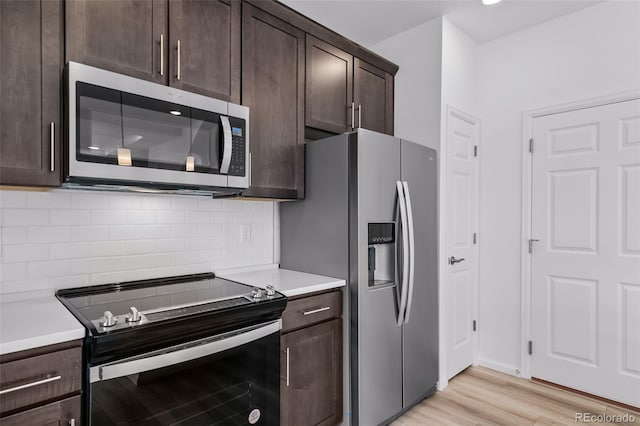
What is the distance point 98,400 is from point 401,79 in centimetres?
292

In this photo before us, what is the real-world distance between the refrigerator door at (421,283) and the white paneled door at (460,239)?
228 mm

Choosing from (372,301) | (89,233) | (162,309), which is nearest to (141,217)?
(89,233)

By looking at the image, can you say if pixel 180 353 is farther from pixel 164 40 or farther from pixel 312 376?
pixel 164 40

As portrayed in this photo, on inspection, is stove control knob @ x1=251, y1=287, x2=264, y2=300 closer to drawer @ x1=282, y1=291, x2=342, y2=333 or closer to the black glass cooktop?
the black glass cooktop

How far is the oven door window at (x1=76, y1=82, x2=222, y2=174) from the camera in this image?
58.5 inches

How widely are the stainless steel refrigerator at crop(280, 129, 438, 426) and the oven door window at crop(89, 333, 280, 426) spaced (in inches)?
22.2

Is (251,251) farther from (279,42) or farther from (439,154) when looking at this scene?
(439,154)

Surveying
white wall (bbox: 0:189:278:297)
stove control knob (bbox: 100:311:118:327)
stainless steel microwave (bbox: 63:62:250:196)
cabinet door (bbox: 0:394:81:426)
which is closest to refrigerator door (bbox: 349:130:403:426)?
stainless steel microwave (bbox: 63:62:250:196)

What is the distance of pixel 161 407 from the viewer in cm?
144

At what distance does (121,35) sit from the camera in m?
1.63

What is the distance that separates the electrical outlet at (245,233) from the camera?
2.48 meters

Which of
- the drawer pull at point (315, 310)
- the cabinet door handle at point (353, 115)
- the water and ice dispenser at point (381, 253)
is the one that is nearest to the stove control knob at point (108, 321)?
the drawer pull at point (315, 310)

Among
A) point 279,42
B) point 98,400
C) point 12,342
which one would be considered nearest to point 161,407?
Result: point 98,400

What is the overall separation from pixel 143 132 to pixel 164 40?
491mm
